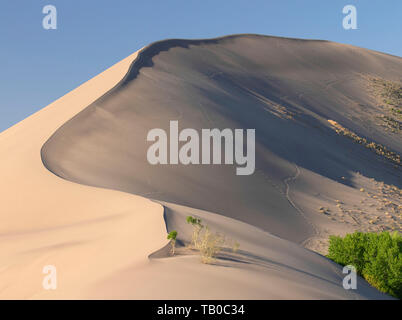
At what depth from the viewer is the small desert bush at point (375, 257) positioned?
7.76 metres

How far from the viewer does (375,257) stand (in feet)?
27.3

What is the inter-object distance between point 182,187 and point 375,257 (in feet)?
21.5

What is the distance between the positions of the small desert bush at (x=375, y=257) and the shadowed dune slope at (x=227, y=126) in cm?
392

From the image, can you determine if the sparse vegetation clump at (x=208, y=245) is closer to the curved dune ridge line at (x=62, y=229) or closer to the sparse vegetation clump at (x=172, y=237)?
the sparse vegetation clump at (x=172, y=237)

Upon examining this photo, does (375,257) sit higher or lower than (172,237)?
lower

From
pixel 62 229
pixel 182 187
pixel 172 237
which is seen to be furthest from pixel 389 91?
pixel 172 237

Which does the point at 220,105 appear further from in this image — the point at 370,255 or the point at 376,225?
the point at 370,255

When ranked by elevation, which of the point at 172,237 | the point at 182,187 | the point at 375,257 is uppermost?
the point at 182,187

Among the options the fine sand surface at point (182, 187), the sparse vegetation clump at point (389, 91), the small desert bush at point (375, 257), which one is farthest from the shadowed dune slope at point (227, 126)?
the small desert bush at point (375, 257)

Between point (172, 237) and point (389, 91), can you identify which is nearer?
point (172, 237)

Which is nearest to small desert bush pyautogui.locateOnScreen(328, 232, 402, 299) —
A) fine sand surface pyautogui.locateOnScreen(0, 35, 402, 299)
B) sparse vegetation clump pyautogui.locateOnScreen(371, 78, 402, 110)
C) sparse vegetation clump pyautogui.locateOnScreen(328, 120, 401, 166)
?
fine sand surface pyautogui.locateOnScreen(0, 35, 402, 299)

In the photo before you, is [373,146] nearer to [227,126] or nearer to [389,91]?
[227,126]

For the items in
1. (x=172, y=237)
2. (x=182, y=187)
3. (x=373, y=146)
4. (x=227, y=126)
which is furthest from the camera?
(x=373, y=146)
